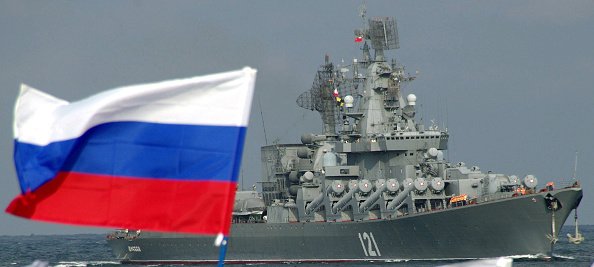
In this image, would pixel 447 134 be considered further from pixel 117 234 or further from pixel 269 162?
pixel 117 234

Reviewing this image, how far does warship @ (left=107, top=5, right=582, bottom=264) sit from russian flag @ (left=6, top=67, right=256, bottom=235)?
3014cm

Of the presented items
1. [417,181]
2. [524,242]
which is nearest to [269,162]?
[417,181]

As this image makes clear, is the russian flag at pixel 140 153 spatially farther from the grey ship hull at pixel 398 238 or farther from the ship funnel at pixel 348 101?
the ship funnel at pixel 348 101

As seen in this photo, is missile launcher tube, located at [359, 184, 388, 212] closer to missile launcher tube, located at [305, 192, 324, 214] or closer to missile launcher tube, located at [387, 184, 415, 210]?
missile launcher tube, located at [387, 184, 415, 210]

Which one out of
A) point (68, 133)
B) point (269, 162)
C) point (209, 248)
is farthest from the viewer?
point (269, 162)

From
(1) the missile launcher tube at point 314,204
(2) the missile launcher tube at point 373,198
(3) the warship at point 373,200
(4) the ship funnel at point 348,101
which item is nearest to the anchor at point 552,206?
(3) the warship at point 373,200

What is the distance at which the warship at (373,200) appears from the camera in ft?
127

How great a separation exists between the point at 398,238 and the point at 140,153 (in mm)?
33213

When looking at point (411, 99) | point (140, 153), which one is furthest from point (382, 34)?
point (140, 153)

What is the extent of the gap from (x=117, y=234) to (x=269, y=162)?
11161 millimetres

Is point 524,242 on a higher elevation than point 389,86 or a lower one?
lower

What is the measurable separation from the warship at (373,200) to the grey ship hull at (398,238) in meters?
0.05

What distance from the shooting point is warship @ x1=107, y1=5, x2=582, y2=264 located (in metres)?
38.6

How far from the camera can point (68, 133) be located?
9.68 meters
